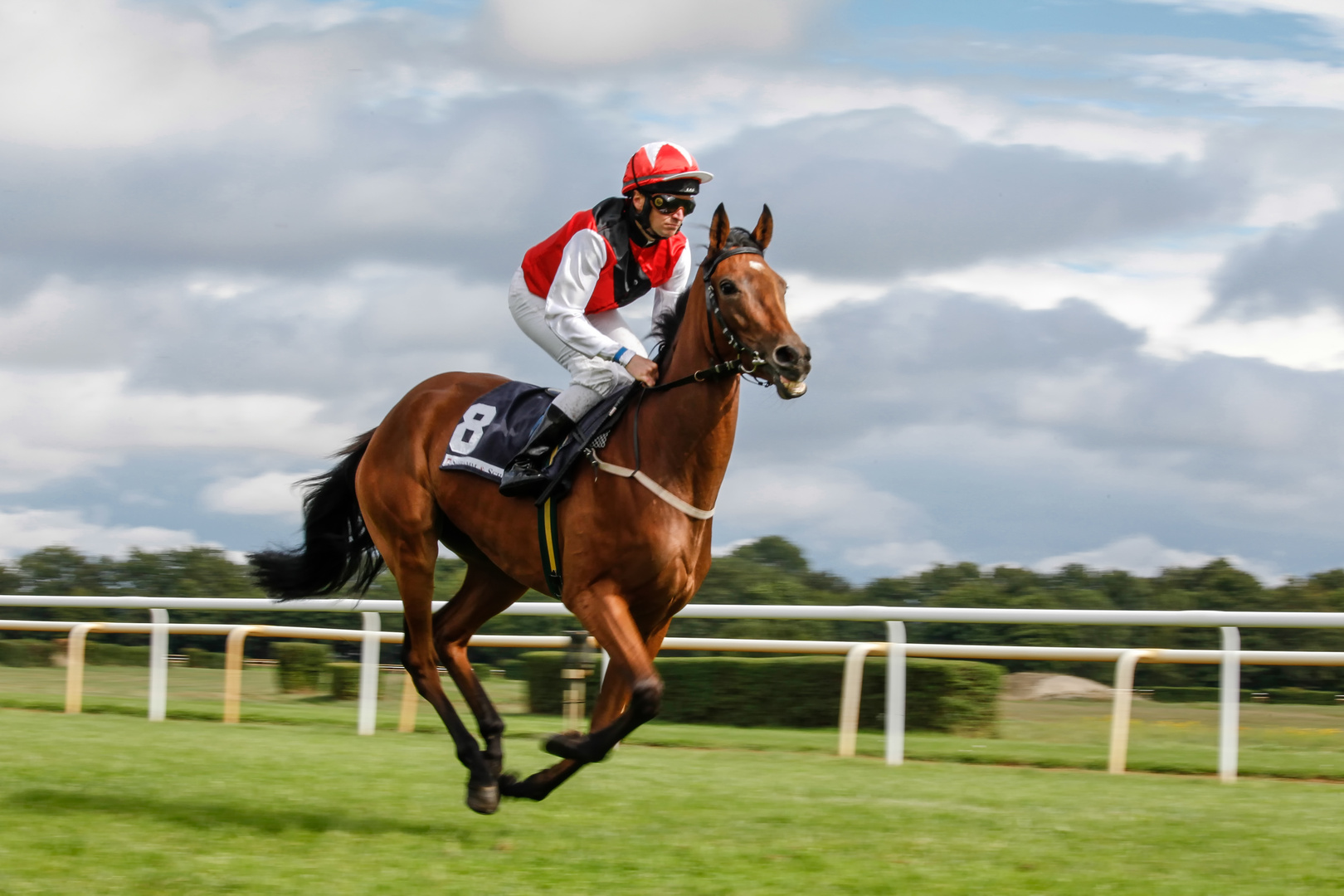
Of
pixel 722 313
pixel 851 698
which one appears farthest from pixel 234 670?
pixel 722 313

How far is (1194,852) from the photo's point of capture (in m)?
3.72

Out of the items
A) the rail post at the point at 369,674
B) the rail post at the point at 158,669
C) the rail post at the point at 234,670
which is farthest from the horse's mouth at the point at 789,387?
the rail post at the point at 158,669

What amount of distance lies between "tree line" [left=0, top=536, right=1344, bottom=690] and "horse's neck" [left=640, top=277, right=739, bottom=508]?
434 centimetres

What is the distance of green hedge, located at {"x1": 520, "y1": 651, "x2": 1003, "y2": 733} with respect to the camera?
266 inches

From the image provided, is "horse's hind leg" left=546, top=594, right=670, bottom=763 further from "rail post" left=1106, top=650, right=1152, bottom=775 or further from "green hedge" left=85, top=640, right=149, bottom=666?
"green hedge" left=85, top=640, right=149, bottom=666

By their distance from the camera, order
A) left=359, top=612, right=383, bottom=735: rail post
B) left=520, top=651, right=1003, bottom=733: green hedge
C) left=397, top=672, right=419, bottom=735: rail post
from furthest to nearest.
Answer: left=397, top=672, right=419, bottom=735: rail post → left=359, top=612, right=383, bottom=735: rail post → left=520, top=651, right=1003, bottom=733: green hedge

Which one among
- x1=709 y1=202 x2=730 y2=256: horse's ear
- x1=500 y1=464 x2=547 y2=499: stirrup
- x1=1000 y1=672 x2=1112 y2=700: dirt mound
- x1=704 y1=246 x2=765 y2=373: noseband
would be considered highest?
x1=709 y1=202 x2=730 y2=256: horse's ear

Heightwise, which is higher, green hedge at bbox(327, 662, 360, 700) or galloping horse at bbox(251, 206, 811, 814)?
galloping horse at bbox(251, 206, 811, 814)

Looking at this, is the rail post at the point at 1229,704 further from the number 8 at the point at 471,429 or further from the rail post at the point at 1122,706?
the number 8 at the point at 471,429

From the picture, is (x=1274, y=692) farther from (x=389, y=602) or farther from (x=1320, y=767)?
(x=389, y=602)

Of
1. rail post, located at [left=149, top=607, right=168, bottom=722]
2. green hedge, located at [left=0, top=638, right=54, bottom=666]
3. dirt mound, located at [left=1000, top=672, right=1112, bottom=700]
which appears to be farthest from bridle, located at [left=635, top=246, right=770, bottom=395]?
green hedge, located at [left=0, top=638, right=54, bottom=666]

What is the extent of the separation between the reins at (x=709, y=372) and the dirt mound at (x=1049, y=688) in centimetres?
306

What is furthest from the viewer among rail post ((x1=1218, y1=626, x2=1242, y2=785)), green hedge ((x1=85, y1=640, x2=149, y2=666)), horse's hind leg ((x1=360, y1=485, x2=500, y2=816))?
green hedge ((x1=85, y1=640, x2=149, y2=666))

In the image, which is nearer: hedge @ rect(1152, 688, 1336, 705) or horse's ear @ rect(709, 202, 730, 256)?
horse's ear @ rect(709, 202, 730, 256)
